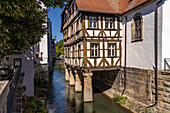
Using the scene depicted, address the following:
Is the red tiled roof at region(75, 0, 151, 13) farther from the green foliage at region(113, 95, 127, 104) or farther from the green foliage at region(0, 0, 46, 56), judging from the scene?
the green foliage at region(113, 95, 127, 104)

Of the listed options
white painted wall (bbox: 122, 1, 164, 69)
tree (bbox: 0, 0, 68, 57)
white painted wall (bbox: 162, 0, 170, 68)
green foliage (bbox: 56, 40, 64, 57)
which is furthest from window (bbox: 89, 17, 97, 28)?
green foliage (bbox: 56, 40, 64, 57)

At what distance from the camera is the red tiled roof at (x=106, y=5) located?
11.8m

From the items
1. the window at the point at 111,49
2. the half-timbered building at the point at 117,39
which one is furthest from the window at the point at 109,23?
the window at the point at 111,49

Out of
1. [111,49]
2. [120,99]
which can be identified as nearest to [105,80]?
[120,99]

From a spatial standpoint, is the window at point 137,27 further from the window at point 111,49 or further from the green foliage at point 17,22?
the green foliage at point 17,22

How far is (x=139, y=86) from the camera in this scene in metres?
10.5

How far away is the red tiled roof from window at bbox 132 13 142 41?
1.56 metres

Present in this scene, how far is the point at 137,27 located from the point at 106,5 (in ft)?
13.1

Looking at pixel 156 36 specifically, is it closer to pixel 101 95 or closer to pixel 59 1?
pixel 59 1

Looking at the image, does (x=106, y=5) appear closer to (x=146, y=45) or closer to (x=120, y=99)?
(x=146, y=45)

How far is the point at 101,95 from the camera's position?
14750mm

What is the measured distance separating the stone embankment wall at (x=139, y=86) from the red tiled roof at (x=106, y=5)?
590cm

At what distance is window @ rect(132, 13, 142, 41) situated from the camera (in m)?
10.4

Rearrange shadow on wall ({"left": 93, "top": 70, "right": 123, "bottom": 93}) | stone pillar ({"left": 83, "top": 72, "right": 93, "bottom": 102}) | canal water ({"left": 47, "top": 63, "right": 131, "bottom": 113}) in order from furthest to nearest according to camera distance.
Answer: shadow on wall ({"left": 93, "top": 70, "right": 123, "bottom": 93}), stone pillar ({"left": 83, "top": 72, "right": 93, "bottom": 102}), canal water ({"left": 47, "top": 63, "right": 131, "bottom": 113})
